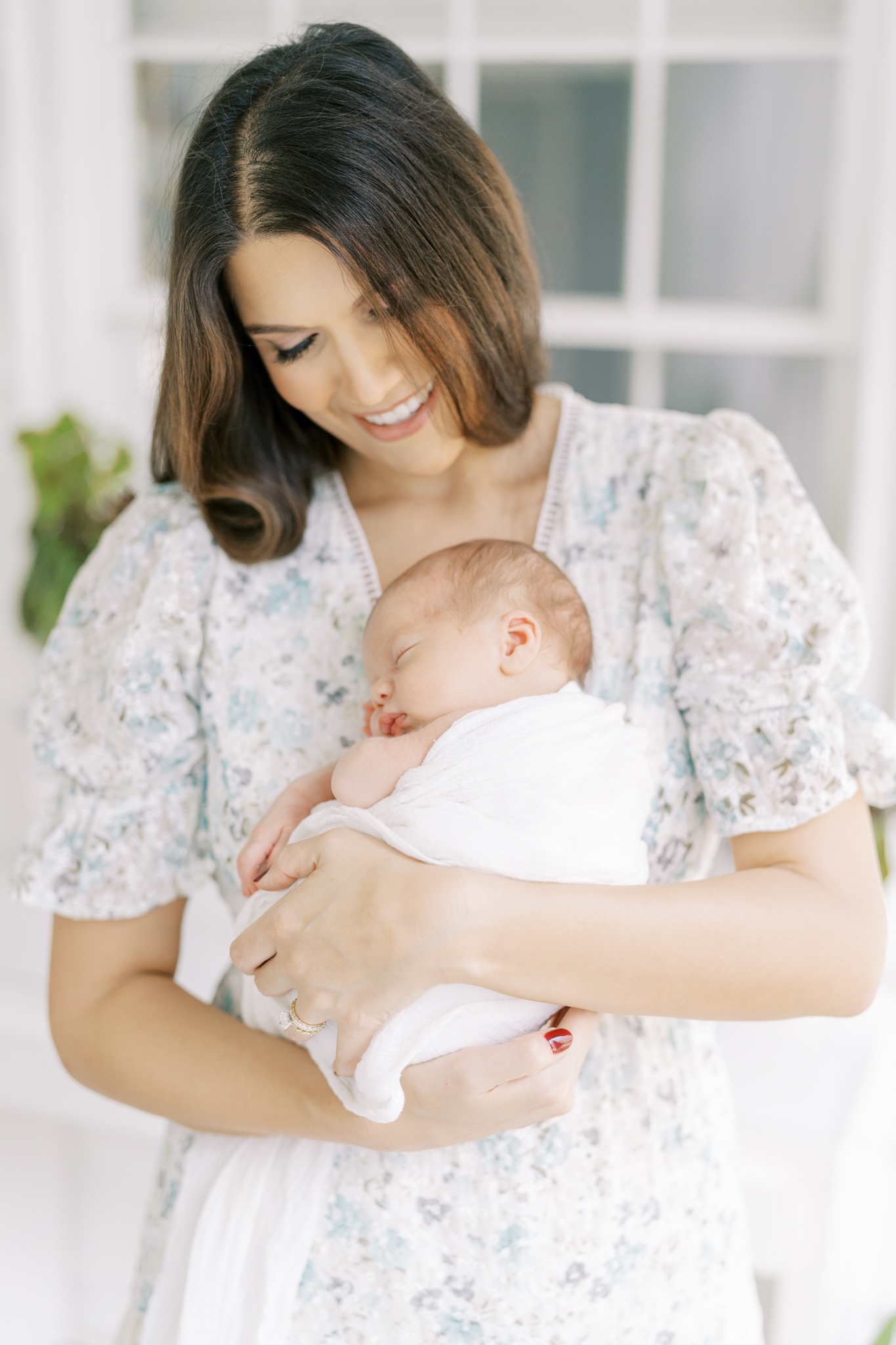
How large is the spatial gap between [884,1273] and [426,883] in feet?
5.16

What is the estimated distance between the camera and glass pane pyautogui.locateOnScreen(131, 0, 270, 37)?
2.18 meters

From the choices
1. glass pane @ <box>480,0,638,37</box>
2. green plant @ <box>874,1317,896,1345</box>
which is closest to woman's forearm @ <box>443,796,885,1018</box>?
green plant @ <box>874,1317,896,1345</box>

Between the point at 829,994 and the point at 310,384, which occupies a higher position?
the point at 310,384

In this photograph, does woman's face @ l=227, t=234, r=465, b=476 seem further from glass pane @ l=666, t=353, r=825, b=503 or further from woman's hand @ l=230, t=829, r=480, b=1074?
glass pane @ l=666, t=353, r=825, b=503

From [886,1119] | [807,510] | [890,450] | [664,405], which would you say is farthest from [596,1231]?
[664,405]

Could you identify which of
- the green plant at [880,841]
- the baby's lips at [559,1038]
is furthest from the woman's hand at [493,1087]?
the green plant at [880,841]

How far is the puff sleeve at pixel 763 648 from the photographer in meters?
0.93

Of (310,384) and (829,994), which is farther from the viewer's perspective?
(310,384)

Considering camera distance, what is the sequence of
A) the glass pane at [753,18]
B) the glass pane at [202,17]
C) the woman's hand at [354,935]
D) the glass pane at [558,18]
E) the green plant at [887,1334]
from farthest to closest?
the glass pane at [202,17] < the glass pane at [558,18] < the glass pane at [753,18] < the green plant at [887,1334] < the woman's hand at [354,935]

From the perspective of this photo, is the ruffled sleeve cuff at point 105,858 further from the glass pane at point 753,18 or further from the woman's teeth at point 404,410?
the glass pane at point 753,18

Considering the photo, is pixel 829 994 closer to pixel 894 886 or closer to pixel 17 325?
pixel 894 886

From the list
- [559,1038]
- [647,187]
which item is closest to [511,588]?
[559,1038]

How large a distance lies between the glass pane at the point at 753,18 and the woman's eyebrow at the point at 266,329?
1309 millimetres

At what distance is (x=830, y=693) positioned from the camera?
3.13 feet
